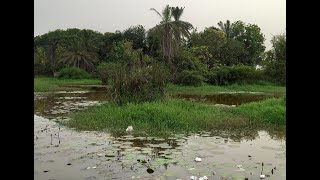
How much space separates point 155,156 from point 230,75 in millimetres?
30193

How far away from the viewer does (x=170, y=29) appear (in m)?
37.5

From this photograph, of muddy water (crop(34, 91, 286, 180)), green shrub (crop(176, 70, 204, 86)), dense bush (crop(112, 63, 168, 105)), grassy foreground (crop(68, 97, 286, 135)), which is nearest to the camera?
muddy water (crop(34, 91, 286, 180))

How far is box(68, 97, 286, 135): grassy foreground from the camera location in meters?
11.2

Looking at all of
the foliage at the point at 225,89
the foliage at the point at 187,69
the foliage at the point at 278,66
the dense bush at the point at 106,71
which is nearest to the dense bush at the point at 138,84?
the dense bush at the point at 106,71

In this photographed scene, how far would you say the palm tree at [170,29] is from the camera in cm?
3697

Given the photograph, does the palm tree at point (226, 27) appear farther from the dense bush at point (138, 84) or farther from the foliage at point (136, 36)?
the dense bush at point (138, 84)

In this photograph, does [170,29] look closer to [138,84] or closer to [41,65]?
[138,84]

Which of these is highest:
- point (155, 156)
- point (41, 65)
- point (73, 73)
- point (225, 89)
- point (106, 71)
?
point (41, 65)

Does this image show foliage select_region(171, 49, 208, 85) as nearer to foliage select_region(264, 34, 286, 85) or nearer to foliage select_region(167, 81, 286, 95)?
foliage select_region(167, 81, 286, 95)

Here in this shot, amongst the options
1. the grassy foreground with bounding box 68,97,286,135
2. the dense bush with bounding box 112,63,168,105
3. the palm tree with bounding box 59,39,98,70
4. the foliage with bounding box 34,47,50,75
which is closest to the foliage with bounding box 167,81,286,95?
the dense bush with bounding box 112,63,168,105

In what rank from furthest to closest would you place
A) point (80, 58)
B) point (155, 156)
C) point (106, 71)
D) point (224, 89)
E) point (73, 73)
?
point (80, 58), point (73, 73), point (224, 89), point (106, 71), point (155, 156)

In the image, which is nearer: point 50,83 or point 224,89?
point 224,89

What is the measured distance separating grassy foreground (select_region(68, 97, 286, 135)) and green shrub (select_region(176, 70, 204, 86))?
19.5 metres

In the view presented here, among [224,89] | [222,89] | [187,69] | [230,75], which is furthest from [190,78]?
[230,75]
